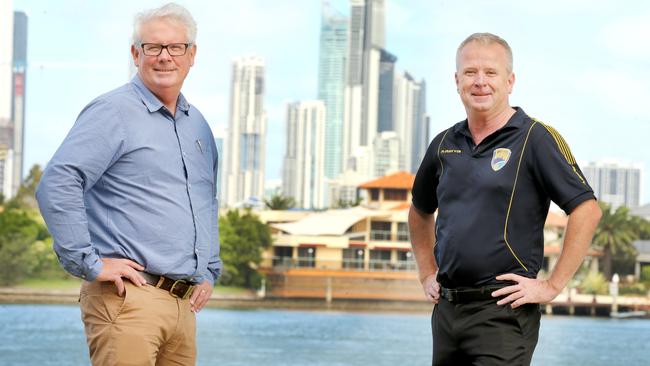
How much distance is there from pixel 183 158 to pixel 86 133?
0.18m

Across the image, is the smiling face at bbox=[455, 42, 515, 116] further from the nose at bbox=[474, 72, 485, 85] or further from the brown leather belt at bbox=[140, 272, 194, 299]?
the brown leather belt at bbox=[140, 272, 194, 299]

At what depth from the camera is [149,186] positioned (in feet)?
7.11

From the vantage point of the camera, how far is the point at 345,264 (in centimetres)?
5184

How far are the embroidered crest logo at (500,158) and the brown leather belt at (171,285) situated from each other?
58 cm

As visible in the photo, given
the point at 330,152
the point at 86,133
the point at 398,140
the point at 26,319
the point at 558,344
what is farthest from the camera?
the point at 330,152

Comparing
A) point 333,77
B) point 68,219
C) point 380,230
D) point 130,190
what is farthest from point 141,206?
point 333,77

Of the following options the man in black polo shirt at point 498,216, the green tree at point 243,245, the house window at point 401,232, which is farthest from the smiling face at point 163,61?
the house window at point 401,232

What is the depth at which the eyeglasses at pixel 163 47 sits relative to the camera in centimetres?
221

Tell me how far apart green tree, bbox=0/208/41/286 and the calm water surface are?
174cm

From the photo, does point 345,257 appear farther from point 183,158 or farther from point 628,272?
point 183,158

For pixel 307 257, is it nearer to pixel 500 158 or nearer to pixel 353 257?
pixel 353 257

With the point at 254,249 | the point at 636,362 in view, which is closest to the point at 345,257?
the point at 254,249

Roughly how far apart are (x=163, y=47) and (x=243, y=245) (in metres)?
48.8

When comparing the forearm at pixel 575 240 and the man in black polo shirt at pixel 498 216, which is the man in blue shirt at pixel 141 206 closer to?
the man in black polo shirt at pixel 498 216
